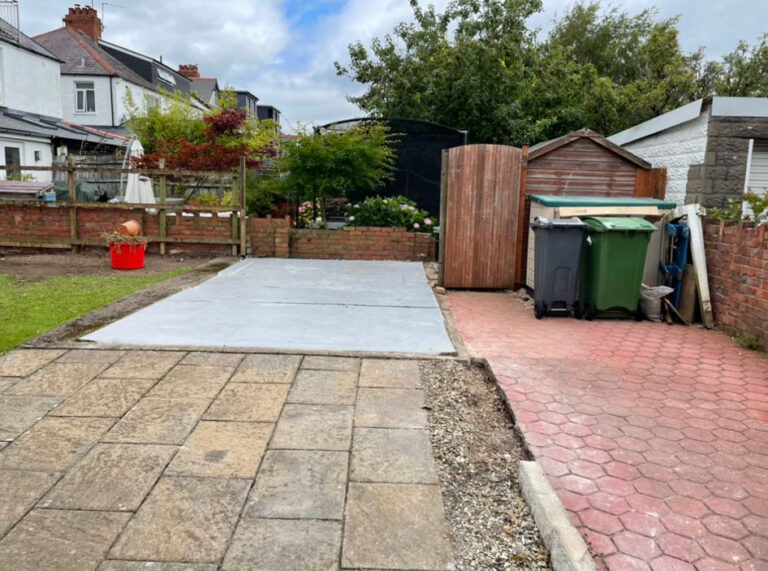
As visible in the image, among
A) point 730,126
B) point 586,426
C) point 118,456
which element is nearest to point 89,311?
point 118,456

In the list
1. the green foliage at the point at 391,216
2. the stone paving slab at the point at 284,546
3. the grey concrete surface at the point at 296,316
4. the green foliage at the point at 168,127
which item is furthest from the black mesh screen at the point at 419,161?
the stone paving slab at the point at 284,546

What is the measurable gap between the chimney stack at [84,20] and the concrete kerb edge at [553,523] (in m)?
31.6

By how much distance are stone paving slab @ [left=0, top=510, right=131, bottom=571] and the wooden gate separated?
601 cm

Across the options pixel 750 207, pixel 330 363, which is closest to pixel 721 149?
pixel 750 207

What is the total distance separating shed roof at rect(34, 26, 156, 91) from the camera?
25.1m

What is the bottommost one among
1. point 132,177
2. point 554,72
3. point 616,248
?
point 616,248

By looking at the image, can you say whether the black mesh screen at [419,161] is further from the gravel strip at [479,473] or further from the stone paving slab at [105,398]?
the stone paving slab at [105,398]

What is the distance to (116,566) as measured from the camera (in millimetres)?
2148

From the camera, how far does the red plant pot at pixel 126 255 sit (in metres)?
8.80

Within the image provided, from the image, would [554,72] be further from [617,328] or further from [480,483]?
[480,483]

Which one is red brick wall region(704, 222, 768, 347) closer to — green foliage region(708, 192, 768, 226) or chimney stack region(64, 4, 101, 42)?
green foliage region(708, 192, 768, 226)

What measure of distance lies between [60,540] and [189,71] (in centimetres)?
3694

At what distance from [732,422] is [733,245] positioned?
2.89m

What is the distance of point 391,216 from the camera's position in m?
10.8
